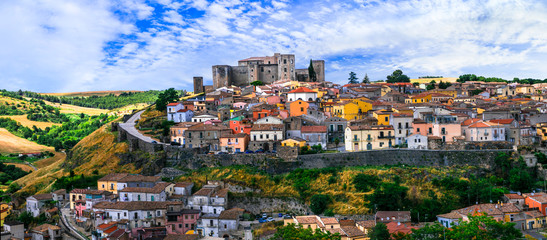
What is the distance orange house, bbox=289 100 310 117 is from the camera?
55191 millimetres

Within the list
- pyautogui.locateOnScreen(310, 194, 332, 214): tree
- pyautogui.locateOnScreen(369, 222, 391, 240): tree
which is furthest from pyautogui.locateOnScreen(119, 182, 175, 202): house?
pyautogui.locateOnScreen(369, 222, 391, 240): tree

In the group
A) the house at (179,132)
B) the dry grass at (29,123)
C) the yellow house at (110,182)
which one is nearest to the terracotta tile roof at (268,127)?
the house at (179,132)

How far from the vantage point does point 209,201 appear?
141 feet

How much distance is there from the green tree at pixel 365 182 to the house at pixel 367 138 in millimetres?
4269

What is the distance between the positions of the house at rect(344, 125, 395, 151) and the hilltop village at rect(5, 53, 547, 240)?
0.10 metres

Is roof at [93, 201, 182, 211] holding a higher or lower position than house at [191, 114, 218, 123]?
lower

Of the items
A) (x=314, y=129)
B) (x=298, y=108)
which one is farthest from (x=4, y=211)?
(x=314, y=129)

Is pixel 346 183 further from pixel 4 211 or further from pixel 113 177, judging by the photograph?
pixel 4 211

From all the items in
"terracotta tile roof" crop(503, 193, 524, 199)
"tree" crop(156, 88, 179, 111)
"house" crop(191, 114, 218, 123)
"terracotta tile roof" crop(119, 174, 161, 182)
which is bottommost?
"terracotta tile roof" crop(503, 193, 524, 199)

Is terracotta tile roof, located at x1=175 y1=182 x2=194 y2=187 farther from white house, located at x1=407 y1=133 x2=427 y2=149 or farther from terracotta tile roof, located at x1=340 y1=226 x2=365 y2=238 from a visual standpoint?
white house, located at x1=407 y1=133 x2=427 y2=149

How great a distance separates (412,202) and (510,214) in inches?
289

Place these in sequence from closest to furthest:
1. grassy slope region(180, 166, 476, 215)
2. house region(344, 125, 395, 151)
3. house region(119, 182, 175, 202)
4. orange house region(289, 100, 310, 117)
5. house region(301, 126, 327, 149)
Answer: grassy slope region(180, 166, 476, 215) < house region(119, 182, 175, 202) < house region(344, 125, 395, 151) < house region(301, 126, 327, 149) < orange house region(289, 100, 310, 117)

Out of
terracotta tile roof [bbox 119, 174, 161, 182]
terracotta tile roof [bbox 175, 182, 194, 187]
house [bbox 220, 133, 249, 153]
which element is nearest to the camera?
terracotta tile roof [bbox 175, 182, 194, 187]

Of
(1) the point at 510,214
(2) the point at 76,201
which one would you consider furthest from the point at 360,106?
(2) the point at 76,201
